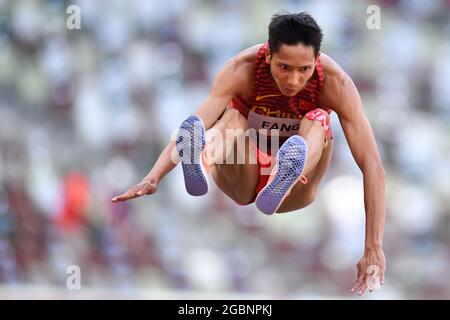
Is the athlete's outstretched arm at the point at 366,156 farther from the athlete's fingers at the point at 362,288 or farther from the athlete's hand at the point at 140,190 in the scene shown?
the athlete's hand at the point at 140,190

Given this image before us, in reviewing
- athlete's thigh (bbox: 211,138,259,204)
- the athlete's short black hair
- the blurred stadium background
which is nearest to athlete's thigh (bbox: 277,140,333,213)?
athlete's thigh (bbox: 211,138,259,204)

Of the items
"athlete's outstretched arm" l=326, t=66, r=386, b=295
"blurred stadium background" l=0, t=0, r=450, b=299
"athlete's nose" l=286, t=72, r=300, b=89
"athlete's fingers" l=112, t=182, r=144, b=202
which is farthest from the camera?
"blurred stadium background" l=0, t=0, r=450, b=299

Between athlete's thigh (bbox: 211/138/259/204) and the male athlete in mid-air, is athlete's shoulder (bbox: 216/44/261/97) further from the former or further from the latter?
athlete's thigh (bbox: 211/138/259/204)

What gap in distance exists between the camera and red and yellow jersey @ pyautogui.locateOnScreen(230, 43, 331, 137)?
3705 millimetres

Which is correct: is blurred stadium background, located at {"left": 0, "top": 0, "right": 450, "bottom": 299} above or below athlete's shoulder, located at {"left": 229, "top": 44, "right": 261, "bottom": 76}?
below

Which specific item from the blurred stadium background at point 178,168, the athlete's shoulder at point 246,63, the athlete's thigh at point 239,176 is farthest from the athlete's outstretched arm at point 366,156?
the blurred stadium background at point 178,168

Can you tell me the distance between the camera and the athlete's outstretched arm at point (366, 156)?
3559 millimetres

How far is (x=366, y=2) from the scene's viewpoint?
6.00 metres

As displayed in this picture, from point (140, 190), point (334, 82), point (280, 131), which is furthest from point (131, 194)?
point (334, 82)

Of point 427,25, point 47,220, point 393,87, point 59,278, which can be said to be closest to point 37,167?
point 47,220

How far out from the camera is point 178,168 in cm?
604

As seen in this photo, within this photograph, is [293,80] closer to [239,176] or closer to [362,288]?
[239,176]
